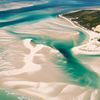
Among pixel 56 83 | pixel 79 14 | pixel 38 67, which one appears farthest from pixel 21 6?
pixel 56 83

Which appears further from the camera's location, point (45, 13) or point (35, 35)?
point (45, 13)

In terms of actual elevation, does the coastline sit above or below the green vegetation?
below

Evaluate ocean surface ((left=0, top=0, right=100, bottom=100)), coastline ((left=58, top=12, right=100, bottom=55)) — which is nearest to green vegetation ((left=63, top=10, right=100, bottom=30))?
coastline ((left=58, top=12, right=100, bottom=55))

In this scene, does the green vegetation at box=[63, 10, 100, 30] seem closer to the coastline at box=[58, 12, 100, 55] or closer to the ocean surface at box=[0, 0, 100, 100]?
the coastline at box=[58, 12, 100, 55]

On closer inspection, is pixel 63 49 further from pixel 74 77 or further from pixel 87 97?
pixel 87 97

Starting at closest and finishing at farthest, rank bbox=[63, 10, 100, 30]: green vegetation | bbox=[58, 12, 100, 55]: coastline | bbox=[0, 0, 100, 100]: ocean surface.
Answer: bbox=[0, 0, 100, 100]: ocean surface < bbox=[58, 12, 100, 55]: coastline < bbox=[63, 10, 100, 30]: green vegetation

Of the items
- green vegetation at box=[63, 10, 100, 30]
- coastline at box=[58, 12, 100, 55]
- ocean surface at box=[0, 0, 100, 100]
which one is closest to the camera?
ocean surface at box=[0, 0, 100, 100]

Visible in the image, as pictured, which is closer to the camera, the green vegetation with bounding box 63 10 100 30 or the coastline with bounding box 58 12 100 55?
the coastline with bounding box 58 12 100 55
